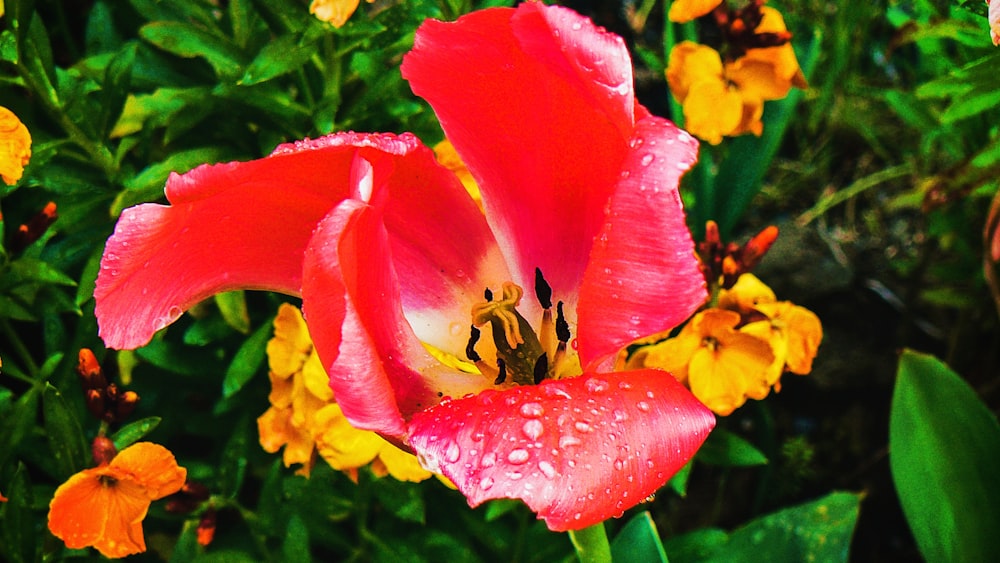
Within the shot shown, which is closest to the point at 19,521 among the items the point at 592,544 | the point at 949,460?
the point at 592,544

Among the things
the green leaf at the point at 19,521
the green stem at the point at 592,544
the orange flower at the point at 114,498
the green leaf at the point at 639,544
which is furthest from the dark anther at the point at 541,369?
the green leaf at the point at 19,521

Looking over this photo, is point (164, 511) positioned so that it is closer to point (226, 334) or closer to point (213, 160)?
point (226, 334)

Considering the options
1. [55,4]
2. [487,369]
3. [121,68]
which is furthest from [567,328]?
[55,4]

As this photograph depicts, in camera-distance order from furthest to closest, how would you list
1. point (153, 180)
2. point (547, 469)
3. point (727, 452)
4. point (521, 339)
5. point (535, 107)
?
point (727, 452)
point (153, 180)
point (521, 339)
point (535, 107)
point (547, 469)

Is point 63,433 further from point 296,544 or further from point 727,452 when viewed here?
point 727,452

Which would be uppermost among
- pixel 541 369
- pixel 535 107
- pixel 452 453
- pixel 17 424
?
pixel 535 107

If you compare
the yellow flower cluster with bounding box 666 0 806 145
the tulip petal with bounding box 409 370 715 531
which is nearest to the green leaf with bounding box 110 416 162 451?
the tulip petal with bounding box 409 370 715 531

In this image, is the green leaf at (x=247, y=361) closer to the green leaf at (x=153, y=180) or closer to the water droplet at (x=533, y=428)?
the green leaf at (x=153, y=180)
